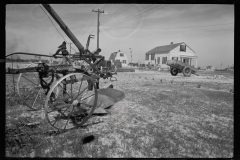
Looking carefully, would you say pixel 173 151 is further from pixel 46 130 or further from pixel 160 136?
pixel 46 130

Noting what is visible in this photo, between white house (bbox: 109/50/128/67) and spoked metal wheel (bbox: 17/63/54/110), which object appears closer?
spoked metal wheel (bbox: 17/63/54/110)

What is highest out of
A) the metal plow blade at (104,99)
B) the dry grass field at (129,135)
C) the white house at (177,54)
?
the white house at (177,54)

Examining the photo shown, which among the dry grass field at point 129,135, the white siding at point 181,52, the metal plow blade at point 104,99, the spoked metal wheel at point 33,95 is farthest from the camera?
the white siding at point 181,52

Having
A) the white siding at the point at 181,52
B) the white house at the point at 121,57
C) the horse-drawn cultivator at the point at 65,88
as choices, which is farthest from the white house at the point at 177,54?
the horse-drawn cultivator at the point at 65,88

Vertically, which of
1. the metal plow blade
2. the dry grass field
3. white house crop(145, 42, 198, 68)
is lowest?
the dry grass field

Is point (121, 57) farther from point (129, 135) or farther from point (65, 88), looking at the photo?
point (129, 135)

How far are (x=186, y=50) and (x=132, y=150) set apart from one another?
122 ft

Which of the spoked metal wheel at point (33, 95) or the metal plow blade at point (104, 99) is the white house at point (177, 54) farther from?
the spoked metal wheel at point (33, 95)

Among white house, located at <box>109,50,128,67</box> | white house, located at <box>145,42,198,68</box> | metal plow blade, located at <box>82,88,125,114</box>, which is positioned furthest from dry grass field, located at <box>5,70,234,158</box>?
white house, located at <box>109,50,128,67</box>

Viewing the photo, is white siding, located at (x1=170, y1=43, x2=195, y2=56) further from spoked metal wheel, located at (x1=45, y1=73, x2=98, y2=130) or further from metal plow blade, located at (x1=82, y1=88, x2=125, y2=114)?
spoked metal wheel, located at (x1=45, y1=73, x2=98, y2=130)

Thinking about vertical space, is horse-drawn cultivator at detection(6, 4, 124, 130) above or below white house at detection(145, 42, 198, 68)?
below

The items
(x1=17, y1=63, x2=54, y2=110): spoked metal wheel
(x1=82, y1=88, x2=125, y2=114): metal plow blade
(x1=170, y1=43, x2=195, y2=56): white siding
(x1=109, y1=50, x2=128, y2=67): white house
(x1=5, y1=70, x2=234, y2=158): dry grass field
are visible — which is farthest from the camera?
(x1=109, y1=50, x2=128, y2=67): white house
